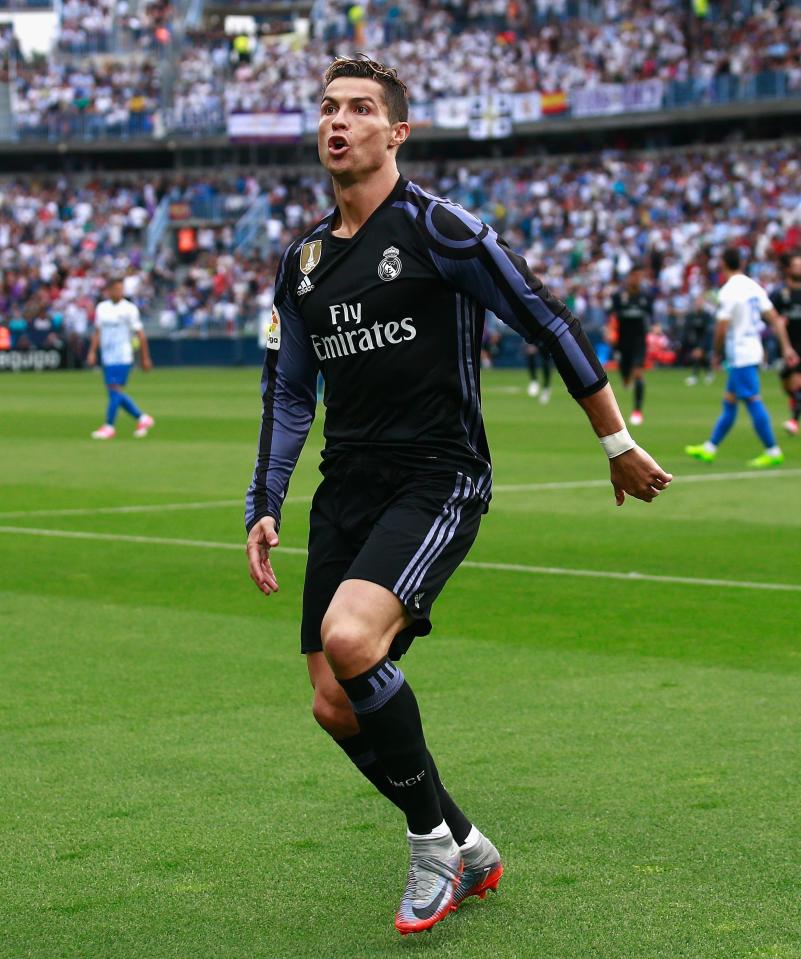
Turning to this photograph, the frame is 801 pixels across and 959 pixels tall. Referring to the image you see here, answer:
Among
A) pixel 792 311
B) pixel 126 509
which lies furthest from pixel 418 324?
pixel 792 311

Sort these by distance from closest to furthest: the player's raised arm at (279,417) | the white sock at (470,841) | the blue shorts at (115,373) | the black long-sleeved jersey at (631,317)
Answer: the white sock at (470,841) < the player's raised arm at (279,417) < the blue shorts at (115,373) < the black long-sleeved jersey at (631,317)

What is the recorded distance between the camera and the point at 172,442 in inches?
925

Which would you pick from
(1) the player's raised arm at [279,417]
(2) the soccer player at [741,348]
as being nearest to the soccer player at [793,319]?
(2) the soccer player at [741,348]

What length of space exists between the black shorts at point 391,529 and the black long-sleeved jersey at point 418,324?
0.20 ft

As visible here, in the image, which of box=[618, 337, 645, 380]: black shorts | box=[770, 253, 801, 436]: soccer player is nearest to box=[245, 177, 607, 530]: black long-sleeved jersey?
box=[770, 253, 801, 436]: soccer player

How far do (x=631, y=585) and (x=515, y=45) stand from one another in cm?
5168

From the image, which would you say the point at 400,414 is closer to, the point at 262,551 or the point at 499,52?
the point at 262,551

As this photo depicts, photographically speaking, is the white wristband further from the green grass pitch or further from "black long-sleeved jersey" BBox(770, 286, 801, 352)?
"black long-sleeved jersey" BBox(770, 286, 801, 352)

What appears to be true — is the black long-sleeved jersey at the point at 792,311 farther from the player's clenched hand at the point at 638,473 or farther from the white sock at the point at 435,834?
the white sock at the point at 435,834

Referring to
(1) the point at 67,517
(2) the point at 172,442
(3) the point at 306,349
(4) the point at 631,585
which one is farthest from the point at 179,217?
(3) the point at 306,349

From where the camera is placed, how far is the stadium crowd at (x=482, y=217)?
49.2 meters

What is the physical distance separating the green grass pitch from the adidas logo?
1.73 meters

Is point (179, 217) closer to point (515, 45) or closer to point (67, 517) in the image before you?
point (515, 45)

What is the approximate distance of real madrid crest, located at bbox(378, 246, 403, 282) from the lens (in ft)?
16.3
